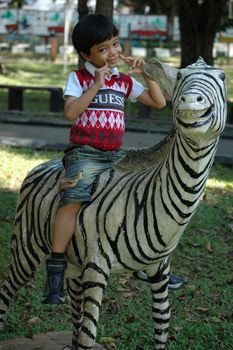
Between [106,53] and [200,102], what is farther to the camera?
[106,53]

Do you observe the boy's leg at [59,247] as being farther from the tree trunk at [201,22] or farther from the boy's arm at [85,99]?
the tree trunk at [201,22]

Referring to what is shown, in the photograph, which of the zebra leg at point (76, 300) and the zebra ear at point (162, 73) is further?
the zebra leg at point (76, 300)

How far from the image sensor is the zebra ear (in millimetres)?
3773

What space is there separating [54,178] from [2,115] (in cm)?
1134

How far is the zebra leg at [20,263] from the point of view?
4502 mm

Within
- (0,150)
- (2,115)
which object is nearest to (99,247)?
(0,150)

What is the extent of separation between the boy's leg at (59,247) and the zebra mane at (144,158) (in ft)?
1.24

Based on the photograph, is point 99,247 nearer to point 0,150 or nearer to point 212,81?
point 212,81

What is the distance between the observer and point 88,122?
406 cm

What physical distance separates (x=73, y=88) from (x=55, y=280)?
3.63 feet

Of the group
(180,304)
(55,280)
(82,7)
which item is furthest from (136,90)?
(82,7)

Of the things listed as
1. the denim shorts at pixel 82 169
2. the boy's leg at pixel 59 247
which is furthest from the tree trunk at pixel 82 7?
the boy's leg at pixel 59 247

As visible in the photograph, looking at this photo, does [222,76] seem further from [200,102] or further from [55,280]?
[55,280]

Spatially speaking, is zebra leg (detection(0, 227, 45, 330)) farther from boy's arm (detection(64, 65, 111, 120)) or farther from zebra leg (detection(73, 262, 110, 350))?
boy's arm (detection(64, 65, 111, 120))
